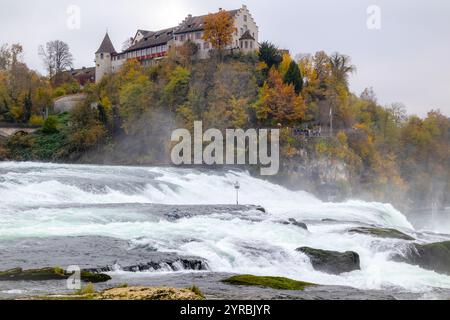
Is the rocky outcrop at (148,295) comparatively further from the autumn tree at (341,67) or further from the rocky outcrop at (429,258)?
the autumn tree at (341,67)

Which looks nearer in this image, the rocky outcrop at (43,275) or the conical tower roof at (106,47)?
the rocky outcrop at (43,275)

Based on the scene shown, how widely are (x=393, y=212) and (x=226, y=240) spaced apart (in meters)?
23.9

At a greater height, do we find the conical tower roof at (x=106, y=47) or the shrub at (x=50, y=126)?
the conical tower roof at (x=106, y=47)

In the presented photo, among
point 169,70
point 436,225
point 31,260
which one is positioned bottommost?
point 436,225

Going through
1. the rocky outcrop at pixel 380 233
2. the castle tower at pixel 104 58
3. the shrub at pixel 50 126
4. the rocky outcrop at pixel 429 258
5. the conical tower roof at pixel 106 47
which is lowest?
the rocky outcrop at pixel 429 258

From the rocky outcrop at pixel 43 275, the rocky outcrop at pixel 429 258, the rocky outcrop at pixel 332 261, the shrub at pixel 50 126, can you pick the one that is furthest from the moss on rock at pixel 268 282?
the shrub at pixel 50 126

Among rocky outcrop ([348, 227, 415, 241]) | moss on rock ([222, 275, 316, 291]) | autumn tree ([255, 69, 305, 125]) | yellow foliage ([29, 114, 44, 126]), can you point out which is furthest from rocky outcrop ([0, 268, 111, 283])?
yellow foliage ([29, 114, 44, 126])

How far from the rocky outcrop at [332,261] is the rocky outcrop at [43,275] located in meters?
7.22

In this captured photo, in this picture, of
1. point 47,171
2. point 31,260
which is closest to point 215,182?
point 47,171

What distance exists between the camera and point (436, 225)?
201ft

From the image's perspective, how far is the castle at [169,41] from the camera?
76750mm

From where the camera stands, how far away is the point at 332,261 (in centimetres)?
2002

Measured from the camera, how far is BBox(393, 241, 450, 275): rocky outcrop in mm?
22047
